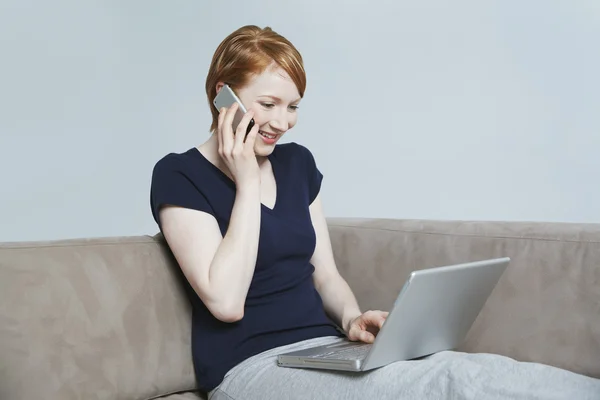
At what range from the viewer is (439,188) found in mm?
3219

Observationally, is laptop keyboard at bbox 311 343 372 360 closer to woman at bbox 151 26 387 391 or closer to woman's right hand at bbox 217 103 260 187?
woman at bbox 151 26 387 391

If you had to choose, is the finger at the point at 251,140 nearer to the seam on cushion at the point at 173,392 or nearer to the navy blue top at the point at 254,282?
the navy blue top at the point at 254,282

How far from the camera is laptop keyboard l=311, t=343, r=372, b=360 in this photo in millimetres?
1554

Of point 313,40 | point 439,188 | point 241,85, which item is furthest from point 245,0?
point 241,85

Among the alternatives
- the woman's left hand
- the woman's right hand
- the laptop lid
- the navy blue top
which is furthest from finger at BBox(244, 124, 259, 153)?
the laptop lid

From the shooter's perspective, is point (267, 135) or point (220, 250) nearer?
point (220, 250)

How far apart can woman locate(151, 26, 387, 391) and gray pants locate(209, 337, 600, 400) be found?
0.12 metres

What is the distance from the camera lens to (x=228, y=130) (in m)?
1.81

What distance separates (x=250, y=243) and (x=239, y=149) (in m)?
0.22

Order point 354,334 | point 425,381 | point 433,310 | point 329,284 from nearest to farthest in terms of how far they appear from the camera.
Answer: point 425,381
point 433,310
point 354,334
point 329,284

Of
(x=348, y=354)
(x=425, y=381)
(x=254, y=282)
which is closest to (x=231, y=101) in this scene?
(x=254, y=282)

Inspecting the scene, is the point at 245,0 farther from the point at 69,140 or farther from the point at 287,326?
the point at 287,326

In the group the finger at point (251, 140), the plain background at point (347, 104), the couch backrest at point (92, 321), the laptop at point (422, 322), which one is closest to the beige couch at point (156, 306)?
the couch backrest at point (92, 321)

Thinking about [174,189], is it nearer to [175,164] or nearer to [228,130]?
[175,164]
